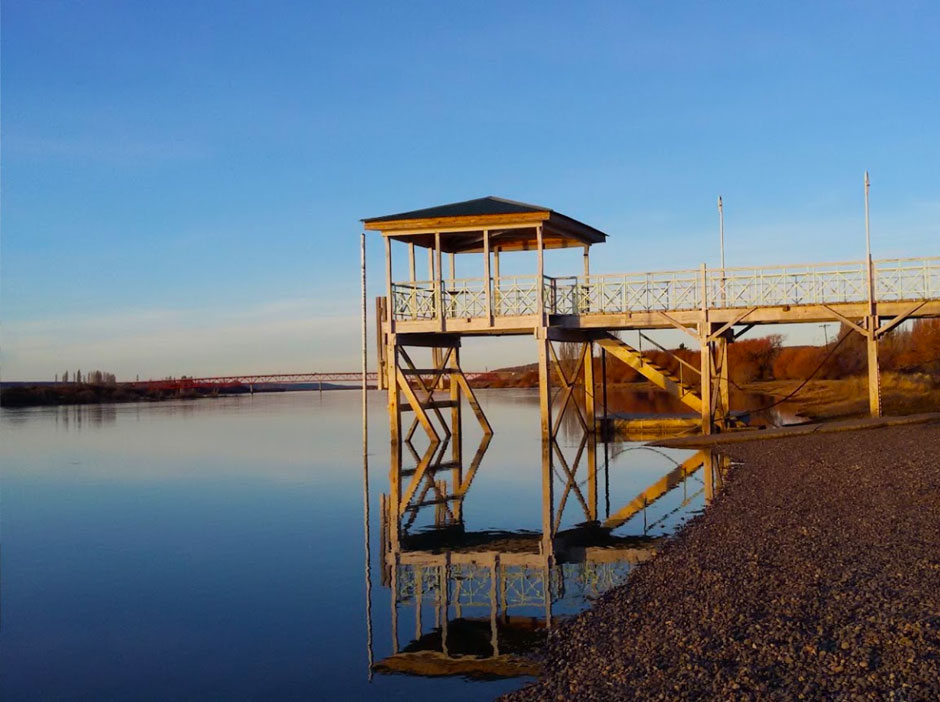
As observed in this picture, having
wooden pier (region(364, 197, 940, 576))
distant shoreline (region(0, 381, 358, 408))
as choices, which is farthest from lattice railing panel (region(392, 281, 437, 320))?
distant shoreline (region(0, 381, 358, 408))

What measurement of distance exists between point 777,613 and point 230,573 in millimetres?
7186

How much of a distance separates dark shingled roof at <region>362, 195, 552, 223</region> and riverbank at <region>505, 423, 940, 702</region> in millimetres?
12071

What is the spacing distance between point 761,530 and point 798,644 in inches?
183

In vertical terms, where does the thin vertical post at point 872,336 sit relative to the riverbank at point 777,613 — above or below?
above

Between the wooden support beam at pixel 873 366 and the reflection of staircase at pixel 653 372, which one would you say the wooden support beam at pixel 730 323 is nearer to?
the reflection of staircase at pixel 653 372

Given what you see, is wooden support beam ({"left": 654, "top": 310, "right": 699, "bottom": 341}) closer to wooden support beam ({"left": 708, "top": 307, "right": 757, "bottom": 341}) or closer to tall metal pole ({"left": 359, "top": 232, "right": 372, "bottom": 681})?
wooden support beam ({"left": 708, "top": 307, "right": 757, "bottom": 341})

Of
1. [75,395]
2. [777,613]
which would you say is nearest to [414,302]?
[777,613]

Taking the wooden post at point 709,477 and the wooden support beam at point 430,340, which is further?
the wooden support beam at point 430,340

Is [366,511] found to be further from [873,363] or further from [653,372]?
[873,363]

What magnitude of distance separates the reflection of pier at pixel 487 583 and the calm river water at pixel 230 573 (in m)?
0.08

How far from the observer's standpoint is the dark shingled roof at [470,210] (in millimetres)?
23609

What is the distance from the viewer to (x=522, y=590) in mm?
10547

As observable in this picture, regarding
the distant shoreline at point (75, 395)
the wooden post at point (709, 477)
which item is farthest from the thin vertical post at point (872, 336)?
the distant shoreline at point (75, 395)

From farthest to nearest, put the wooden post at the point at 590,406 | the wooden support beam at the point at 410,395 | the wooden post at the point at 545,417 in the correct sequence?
the wooden support beam at the point at 410,395
the wooden post at the point at 590,406
the wooden post at the point at 545,417
